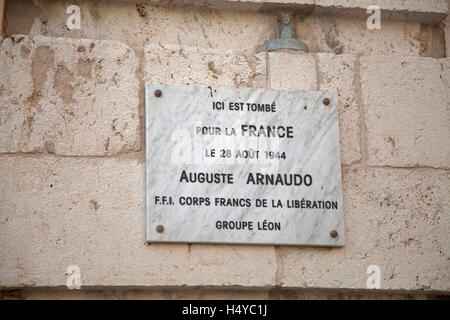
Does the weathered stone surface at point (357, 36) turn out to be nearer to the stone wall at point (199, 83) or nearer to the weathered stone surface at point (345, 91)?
the stone wall at point (199, 83)

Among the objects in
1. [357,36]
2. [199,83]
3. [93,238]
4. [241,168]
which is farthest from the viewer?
[357,36]

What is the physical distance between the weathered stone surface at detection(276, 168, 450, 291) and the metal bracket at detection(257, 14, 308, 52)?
603 mm

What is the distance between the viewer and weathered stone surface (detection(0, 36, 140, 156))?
12.5 ft

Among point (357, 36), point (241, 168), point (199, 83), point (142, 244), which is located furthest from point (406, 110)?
point (142, 244)

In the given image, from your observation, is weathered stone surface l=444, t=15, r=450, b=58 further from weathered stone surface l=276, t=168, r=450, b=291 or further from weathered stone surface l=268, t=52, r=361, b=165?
weathered stone surface l=276, t=168, r=450, b=291

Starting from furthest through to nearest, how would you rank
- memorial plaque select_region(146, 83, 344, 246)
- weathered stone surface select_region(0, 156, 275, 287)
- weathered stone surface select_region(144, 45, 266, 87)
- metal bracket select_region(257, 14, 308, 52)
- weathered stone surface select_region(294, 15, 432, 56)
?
weathered stone surface select_region(294, 15, 432, 56) < metal bracket select_region(257, 14, 308, 52) < weathered stone surface select_region(144, 45, 266, 87) < memorial plaque select_region(146, 83, 344, 246) < weathered stone surface select_region(0, 156, 275, 287)

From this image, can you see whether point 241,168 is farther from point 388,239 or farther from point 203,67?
point 388,239

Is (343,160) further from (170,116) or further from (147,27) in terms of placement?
(147,27)

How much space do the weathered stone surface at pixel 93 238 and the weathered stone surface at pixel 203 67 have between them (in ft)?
1.44

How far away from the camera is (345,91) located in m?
4.13

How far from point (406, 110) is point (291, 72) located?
55cm

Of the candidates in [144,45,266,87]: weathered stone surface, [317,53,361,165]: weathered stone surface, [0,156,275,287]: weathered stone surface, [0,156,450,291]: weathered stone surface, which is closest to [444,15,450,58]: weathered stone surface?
[317,53,361,165]: weathered stone surface

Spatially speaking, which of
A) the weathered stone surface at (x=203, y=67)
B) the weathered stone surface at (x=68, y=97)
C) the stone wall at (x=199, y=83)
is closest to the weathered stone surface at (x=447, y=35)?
the stone wall at (x=199, y=83)

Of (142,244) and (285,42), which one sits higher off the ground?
(285,42)
